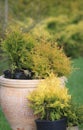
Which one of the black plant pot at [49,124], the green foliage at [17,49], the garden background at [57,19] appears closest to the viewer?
the black plant pot at [49,124]

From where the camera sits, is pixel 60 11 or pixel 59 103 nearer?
pixel 59 103

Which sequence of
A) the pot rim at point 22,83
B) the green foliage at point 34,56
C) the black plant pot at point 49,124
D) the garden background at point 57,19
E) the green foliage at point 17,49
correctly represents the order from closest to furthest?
the black plant pot at point 49,124 < the pot rim at point 22,83 < the green foliage at point 34,56 < the green foliage at point 17,49 < the garden background at point 57,19

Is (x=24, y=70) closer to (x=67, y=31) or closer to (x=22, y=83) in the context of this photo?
(x=22, y=83)

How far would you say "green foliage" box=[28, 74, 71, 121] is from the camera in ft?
16.3

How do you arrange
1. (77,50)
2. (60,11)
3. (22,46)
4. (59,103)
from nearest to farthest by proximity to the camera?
(59,103) < (22,46) < (77,50) < (60,11)

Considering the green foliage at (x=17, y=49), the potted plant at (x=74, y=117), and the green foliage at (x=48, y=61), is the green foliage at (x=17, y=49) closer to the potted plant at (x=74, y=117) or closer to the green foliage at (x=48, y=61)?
the green foliage at (x=48, y=61)

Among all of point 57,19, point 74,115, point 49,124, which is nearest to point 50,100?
point 49,124


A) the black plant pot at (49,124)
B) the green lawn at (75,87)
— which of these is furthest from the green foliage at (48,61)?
the black plant pot at (49,124)

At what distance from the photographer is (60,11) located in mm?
16375

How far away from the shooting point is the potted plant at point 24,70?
5172 millimetres

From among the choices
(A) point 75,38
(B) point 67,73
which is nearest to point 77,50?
(A) point 75,38

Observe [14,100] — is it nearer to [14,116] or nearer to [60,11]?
[14,116]

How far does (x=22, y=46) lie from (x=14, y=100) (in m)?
0.69

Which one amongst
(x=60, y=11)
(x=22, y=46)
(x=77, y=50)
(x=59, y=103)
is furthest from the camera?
(x=60, y=11)
